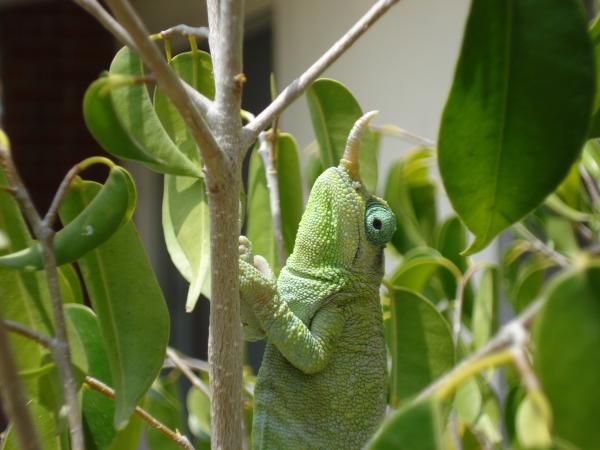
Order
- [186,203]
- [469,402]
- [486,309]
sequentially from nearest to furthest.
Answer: [186,203] → [469,402] → [486,309]

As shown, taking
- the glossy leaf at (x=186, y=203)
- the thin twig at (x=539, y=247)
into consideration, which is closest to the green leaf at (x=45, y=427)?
the glossy leaf at (x=186, y=203)

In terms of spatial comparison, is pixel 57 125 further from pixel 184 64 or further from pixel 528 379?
pixel 528 379

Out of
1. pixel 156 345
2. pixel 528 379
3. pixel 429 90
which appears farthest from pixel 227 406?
pixel 429 90

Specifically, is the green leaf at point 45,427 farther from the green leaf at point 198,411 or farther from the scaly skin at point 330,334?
the green leaf at point 198,411

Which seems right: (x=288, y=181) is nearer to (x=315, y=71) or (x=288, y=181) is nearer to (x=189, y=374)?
(x=189, y=374)

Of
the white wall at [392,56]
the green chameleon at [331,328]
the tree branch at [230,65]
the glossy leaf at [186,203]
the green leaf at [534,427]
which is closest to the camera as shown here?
the green leaf at [534,427]

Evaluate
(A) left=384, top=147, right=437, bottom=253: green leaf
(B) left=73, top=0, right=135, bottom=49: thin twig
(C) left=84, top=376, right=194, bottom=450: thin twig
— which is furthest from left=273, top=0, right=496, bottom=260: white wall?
(B) left=73, top=0, right=135, bottom=49: thin twig

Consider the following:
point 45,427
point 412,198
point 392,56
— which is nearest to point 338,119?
point 45,427
